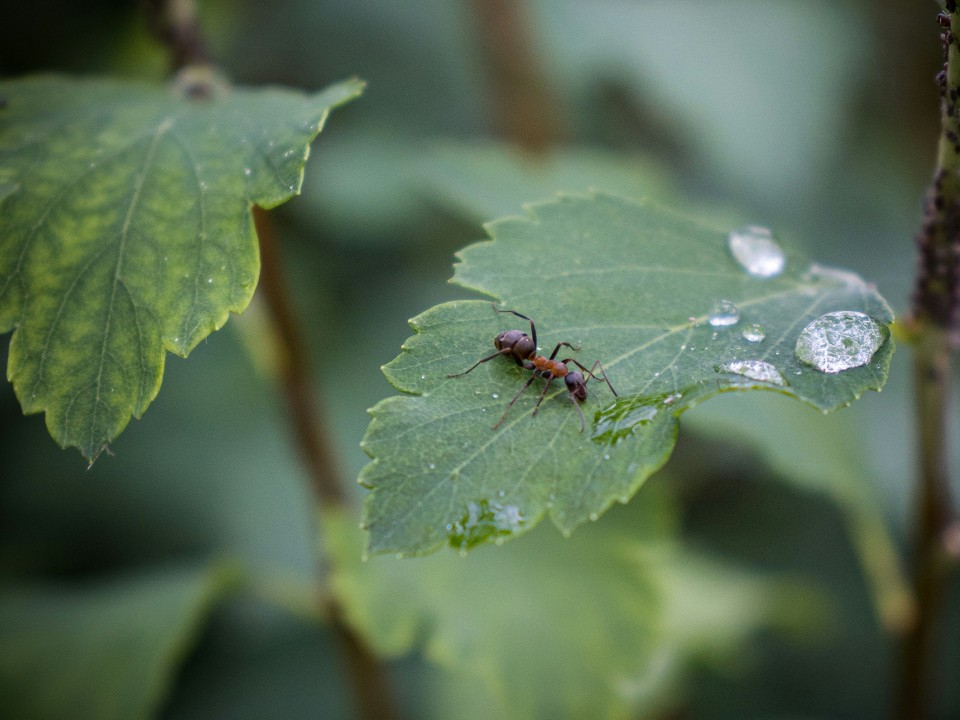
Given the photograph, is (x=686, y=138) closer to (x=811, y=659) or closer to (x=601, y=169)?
(x=601, y=169)

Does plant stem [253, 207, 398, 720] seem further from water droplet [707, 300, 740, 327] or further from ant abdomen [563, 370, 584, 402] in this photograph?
water droplet [707, 300, 740, 327]

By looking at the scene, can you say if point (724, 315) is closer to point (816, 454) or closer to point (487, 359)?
point (487, 359)

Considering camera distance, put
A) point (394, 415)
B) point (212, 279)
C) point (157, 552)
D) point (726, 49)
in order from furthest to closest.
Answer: point (726, 49) → point (157, 552) → point (212, 279) → point (394, 415)

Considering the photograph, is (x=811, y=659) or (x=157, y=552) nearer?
(x=157, y=552)

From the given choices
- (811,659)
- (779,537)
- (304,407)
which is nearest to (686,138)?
(779,537)

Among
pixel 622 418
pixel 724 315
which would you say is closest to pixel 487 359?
pixel 622 418

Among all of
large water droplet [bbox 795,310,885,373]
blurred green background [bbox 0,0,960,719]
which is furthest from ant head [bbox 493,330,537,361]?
blurred green background [bbox 0,0,960,719]
